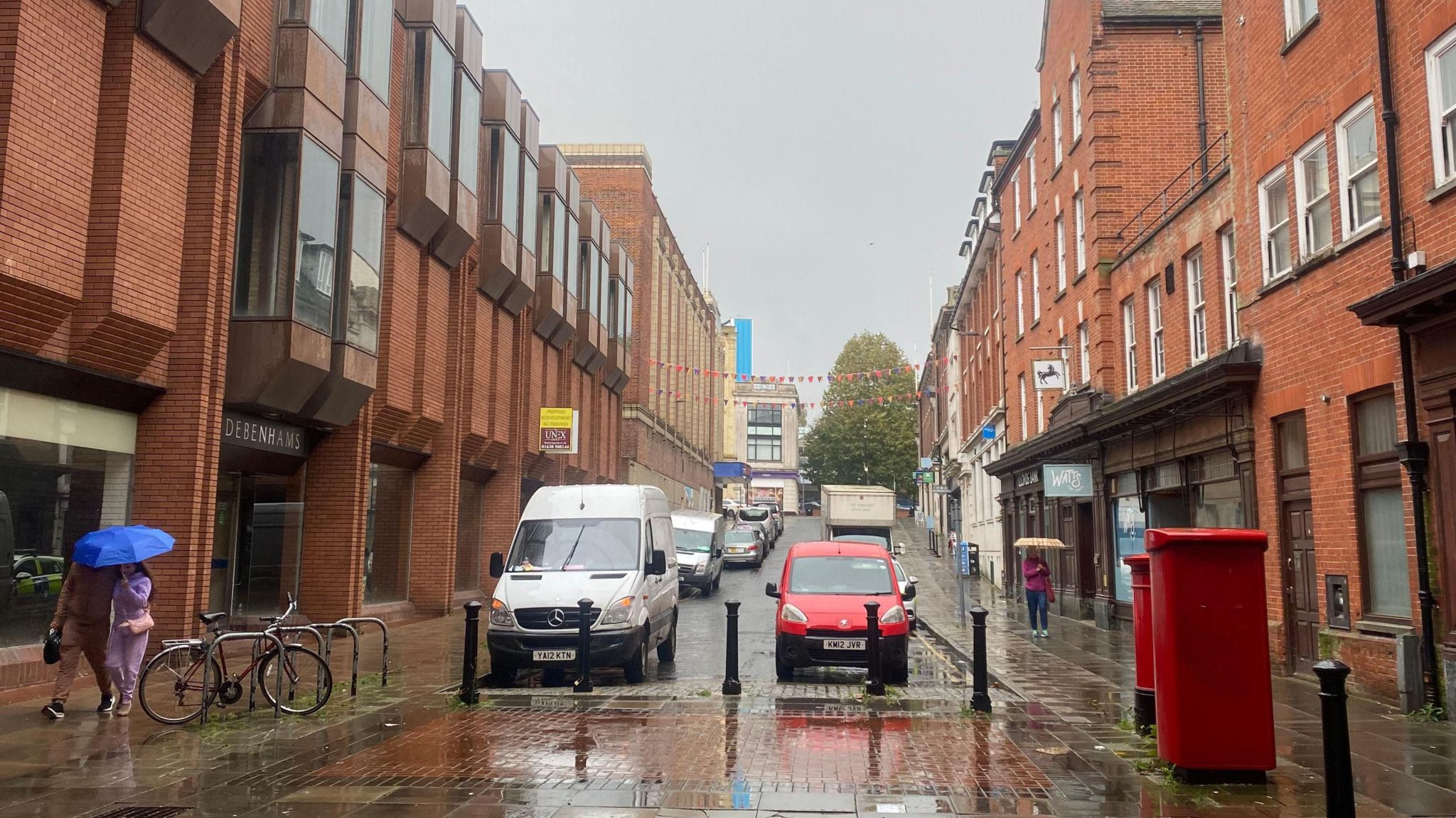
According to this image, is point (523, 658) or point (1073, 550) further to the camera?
point (1073, 550)

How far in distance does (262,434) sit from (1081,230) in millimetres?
17914

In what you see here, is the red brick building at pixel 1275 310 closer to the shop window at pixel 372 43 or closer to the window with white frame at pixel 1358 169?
the window with white frame at pixel 1358 169

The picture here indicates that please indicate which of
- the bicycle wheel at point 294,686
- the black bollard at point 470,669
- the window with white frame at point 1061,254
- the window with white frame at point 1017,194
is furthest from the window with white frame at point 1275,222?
the window with white frame at point 1017,194

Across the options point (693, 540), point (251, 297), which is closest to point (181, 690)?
point (251, 297)

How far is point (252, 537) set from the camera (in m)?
16.6

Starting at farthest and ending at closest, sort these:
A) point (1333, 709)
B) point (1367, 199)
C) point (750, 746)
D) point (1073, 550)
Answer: point (1073, 550)
point (1367, 199)
point (750, 746)
point (1333, 709)

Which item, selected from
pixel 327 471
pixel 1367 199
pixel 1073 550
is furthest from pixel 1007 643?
pixel 327 471

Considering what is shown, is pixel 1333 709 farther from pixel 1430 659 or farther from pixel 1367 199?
pixel 1367 199

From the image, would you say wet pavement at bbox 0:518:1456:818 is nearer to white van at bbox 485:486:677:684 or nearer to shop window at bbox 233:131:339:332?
white van at bbox 485:486:677:684

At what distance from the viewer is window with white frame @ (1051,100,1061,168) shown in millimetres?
26000

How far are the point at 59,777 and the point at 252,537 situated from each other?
31.0 feet

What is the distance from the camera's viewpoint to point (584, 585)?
12836 mm

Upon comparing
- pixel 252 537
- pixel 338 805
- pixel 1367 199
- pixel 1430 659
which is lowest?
pixel 338 805

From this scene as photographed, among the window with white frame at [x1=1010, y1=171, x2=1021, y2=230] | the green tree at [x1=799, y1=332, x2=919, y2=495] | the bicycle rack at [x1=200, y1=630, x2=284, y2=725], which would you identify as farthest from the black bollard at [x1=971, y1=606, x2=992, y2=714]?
the green tree at [x1=799, y1=332, x2=919, y2=495]
